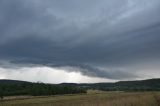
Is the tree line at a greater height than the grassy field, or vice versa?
the tree line

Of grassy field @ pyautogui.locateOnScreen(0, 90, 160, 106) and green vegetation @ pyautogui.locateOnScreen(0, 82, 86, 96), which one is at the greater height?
→ green vegetation @ pyautogui.locateOnScreen(0, 82, 86, 96)

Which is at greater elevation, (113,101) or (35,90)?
(35,90)

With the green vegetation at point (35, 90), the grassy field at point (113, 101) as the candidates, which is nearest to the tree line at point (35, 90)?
the green vegetation at point (35, 90)

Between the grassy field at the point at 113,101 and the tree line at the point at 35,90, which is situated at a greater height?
the tree line at the point at 35,90

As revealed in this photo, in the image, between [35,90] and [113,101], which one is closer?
[113,101]

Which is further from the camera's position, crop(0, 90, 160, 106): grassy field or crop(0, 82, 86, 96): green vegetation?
crop(0, 82, 86, 96): green vegetation

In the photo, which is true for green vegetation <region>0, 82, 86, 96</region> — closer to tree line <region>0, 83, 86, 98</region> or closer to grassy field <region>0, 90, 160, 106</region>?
tree line <region>0, 83, 86, 98</region>

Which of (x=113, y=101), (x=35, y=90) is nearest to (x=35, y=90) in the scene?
(x=35, y=90)

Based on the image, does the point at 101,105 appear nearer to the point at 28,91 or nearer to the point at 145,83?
the point at 28,91

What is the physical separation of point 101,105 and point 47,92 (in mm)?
103643

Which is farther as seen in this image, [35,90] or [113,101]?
[35,90]

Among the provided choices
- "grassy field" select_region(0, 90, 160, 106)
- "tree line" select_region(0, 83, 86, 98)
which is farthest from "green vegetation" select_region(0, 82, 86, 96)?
Result: "grassy field" select_region(0, 90, 160, 106)

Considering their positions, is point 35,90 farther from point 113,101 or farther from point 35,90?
point 113,101

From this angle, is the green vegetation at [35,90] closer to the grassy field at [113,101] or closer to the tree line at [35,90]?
the tree line at [35,90]
